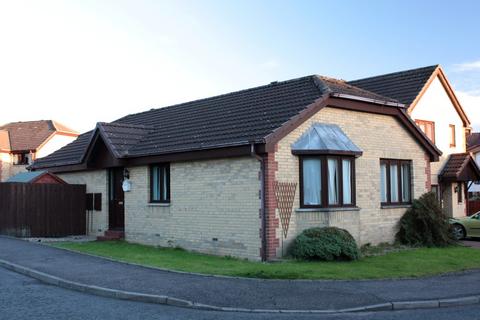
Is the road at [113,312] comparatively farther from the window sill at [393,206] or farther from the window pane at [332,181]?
the window sill at [393,206]

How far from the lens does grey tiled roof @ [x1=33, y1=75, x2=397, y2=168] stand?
14.7 meters

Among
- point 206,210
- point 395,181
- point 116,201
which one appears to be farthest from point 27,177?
point 395,181

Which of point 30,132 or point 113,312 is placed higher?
point 30,132

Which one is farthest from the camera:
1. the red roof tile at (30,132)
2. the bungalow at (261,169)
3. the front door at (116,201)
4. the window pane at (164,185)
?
the red roof tile at (30,132)

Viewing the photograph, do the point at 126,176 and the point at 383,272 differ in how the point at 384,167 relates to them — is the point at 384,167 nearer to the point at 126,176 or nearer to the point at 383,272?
the point at 383,272

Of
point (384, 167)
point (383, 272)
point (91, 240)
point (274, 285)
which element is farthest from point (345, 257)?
point (91, 240)

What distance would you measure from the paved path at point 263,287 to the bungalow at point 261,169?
313 cm

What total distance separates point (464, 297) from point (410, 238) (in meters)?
7.94

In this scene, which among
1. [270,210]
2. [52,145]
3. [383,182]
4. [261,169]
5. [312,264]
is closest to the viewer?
[312,264]

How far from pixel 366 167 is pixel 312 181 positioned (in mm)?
2811

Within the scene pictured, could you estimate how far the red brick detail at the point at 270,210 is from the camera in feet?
44.1

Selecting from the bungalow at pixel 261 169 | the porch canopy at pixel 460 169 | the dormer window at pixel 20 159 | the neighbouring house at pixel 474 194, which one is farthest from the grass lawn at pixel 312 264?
the dormer window at pixel 20 159

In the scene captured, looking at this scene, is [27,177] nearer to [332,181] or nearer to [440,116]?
[332,181]

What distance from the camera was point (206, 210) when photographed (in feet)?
49.9
